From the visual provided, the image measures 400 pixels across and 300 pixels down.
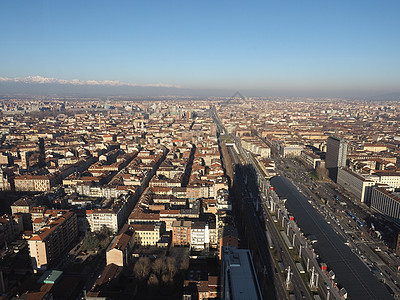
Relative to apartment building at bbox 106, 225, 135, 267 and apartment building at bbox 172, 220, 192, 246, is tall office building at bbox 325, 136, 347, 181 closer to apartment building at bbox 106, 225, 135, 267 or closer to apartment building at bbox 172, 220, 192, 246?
apartment building at bbox 172, 220, 192, 246

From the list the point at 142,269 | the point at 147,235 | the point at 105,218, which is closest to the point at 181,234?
the point at 147,235

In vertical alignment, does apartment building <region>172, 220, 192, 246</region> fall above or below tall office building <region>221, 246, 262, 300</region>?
below

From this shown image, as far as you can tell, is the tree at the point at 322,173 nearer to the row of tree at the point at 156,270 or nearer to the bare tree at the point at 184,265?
the bare tree at the point at 184,265

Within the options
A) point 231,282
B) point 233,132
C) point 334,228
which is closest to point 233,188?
point 334,228

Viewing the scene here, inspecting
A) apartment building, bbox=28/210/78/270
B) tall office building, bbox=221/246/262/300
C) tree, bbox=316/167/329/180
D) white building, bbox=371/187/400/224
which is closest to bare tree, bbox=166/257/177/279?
tall office building, bbox=221/246/262/300

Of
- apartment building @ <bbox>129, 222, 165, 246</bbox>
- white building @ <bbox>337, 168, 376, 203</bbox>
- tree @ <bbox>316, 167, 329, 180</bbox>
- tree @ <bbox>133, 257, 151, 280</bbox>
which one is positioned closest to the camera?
tree @ <bbox>133, 257, 151, 280</bbox>

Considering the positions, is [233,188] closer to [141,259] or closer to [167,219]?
[167,219]
